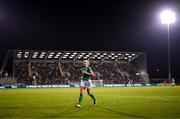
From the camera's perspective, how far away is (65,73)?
8669 centimetres

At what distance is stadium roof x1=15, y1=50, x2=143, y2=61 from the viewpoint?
80.9 m

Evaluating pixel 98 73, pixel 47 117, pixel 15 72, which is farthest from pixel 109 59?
pixel 47 117

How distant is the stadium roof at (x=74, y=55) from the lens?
80863 mm

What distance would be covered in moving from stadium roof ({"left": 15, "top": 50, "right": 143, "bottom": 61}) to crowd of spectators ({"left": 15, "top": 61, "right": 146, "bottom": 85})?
1983 mm

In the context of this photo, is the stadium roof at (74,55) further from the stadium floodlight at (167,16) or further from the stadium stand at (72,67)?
the stadium floodlight at (167,16)

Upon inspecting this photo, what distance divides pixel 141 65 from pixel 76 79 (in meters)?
20.1

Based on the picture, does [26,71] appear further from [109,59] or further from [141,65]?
[141,65]

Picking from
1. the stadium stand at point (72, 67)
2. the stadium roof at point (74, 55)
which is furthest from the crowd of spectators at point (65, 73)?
the stadium roof at point (74, 55)

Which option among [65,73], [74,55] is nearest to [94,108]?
[74,55]

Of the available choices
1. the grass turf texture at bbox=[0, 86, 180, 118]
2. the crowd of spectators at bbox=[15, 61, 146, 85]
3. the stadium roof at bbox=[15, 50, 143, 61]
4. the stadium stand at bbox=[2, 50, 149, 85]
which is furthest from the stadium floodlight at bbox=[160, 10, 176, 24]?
the grass turf texture at bbox=[0, 86, 180, 118]

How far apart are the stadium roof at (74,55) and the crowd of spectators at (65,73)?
78.1 inches

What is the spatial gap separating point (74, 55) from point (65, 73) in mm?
5849

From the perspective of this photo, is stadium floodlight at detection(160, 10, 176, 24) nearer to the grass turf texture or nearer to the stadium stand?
the stadium stand

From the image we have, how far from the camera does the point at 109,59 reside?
93938mm
